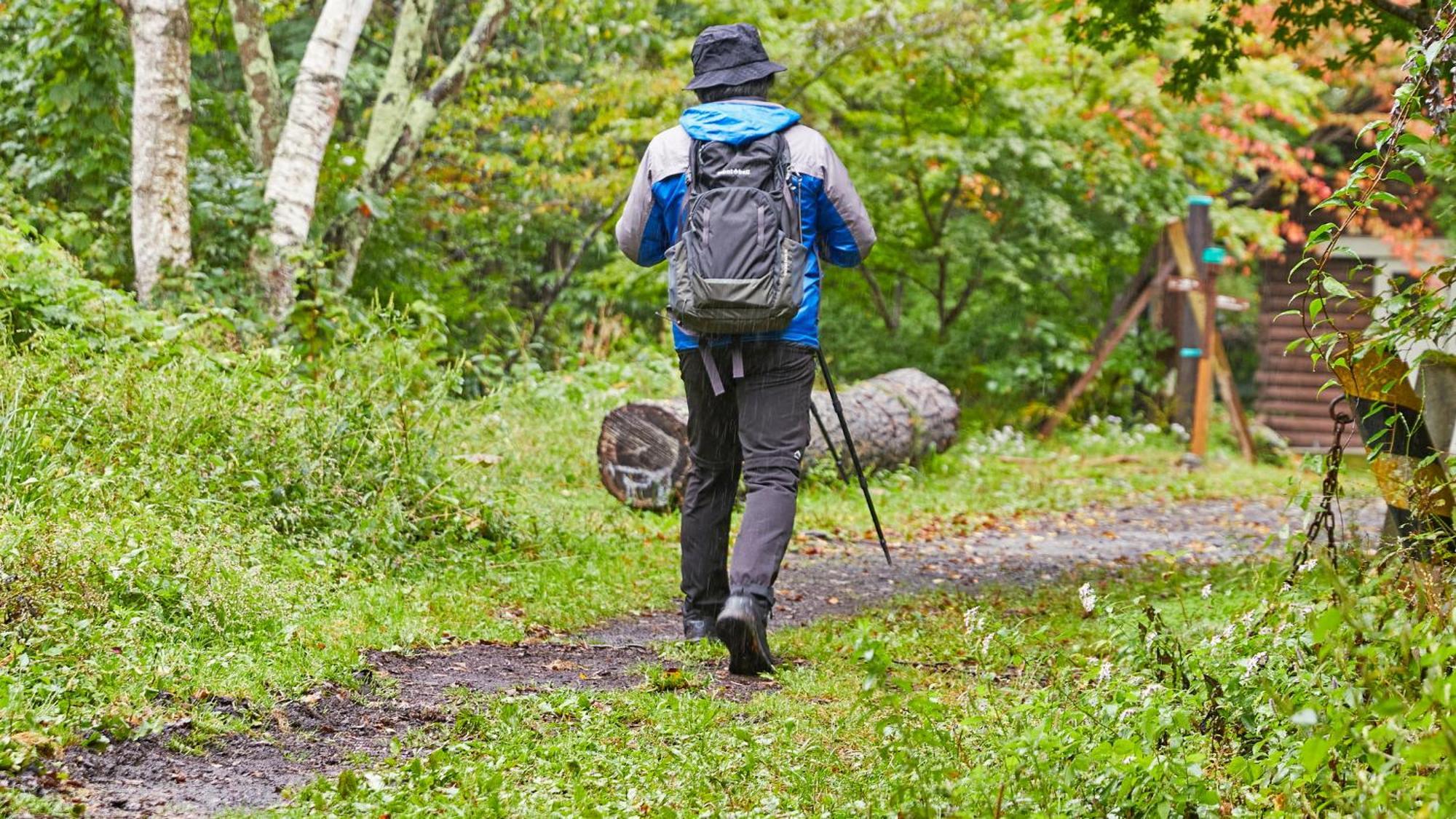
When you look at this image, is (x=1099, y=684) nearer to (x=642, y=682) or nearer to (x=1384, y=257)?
(x=642, y=682)

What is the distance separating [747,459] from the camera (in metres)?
4.37

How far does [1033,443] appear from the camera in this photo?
14.3 meters

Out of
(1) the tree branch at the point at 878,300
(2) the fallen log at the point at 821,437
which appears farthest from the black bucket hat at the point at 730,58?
(1) the tree branch at the point at 878,300

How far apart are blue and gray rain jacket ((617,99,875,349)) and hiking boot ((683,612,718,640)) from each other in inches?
39.1

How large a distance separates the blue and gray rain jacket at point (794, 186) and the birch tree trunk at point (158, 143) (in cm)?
454

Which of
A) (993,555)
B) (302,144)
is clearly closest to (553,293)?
(302,144)

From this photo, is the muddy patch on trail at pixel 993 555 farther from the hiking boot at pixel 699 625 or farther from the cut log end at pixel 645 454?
the cut log end at pixel 645 454

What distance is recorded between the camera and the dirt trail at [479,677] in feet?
9.20

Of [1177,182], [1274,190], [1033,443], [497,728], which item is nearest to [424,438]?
[497,728]

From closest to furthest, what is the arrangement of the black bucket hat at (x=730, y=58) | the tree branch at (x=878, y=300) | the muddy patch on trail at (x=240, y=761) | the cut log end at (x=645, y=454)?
1. the muddy patch on trail at (x=240, y=761)
2. the black bucket hat at (x=730, y=58)
3. the cut log end at (x=645, y=454)
4. the tree branch at (x=878, y=300)

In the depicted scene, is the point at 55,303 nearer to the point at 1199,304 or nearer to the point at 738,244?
the point at 738,244

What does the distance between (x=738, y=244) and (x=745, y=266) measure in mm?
76

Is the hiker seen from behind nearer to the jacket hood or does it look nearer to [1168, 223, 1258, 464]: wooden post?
the jacket hood

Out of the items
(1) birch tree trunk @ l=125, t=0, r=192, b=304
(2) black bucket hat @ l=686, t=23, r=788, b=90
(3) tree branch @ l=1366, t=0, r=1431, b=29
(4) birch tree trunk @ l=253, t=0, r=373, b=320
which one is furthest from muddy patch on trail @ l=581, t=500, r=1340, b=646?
(1) birch tree trunk @ l=125, t=0, r=192, b=304
